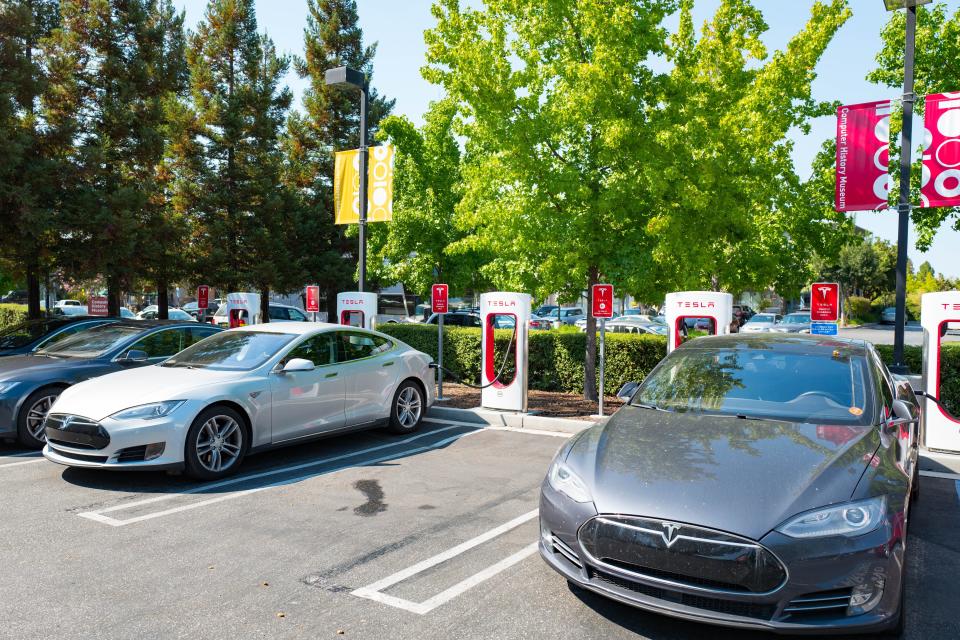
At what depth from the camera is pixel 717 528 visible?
3.17 m

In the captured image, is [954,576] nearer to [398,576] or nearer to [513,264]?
[398,576]

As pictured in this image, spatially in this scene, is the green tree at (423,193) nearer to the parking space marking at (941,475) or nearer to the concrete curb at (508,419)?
the concrete curb at (508,419)

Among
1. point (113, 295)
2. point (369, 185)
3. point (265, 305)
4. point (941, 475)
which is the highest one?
point (369, 185)

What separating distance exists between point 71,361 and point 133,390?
2638 mm

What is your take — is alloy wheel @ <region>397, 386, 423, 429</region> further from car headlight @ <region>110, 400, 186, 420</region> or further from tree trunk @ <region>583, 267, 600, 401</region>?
tree trunk @ <region>583, 267, 600, 401</region>

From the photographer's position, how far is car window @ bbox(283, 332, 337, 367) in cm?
757

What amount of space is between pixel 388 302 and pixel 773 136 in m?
34.1

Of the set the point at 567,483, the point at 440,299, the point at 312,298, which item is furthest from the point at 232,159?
the point at 567,483

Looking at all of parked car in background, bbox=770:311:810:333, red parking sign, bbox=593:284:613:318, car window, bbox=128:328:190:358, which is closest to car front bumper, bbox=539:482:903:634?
red parking sign, bbox=593:284:613:318

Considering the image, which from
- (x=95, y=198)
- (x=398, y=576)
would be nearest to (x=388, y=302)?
(x=95, y=198)

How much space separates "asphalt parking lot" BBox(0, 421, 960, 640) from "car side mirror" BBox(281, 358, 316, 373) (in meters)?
1.02

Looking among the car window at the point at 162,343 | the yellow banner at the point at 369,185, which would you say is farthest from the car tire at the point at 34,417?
the yellow banner at the point at 369,185

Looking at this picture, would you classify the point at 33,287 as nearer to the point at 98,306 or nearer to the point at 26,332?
the point at 98,306

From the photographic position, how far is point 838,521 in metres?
3.23
